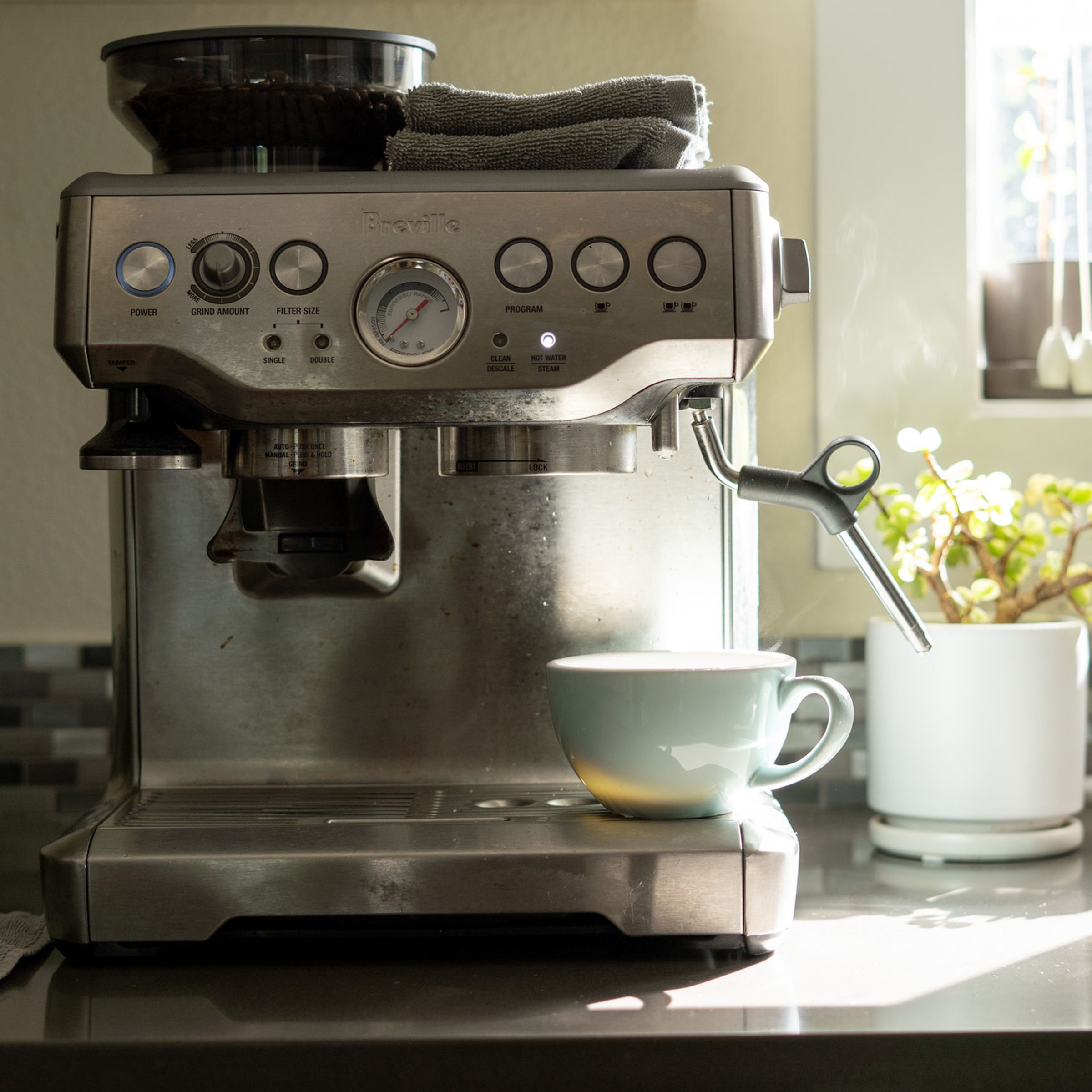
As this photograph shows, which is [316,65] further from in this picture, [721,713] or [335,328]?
[721,713]

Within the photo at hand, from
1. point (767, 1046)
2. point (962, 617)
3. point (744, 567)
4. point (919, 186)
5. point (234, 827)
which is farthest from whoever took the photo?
point (919, 186)

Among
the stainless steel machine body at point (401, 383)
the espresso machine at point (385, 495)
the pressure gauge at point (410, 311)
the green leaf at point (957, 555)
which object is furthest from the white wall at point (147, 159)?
the pressure gauge at point (410, 311)

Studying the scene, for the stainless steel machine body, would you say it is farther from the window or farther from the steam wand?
the window

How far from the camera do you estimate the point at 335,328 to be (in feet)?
2.00

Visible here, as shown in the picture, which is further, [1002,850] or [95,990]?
[1002,850]

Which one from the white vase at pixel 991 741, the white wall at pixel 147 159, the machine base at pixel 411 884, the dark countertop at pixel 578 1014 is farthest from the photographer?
the white wall at pixel 147 159

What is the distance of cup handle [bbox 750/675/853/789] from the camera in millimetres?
670

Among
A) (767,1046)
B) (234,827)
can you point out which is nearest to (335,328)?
(234,827)

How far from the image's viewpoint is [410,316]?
610mm

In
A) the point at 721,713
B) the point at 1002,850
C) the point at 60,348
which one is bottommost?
the point at 1002,850

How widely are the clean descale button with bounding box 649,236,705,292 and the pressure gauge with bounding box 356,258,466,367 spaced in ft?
0.30

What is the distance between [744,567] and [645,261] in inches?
9.5

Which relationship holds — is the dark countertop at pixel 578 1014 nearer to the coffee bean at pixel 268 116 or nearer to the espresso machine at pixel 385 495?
the espresso machine at pixel 385 495

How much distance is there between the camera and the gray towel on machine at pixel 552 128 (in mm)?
628
